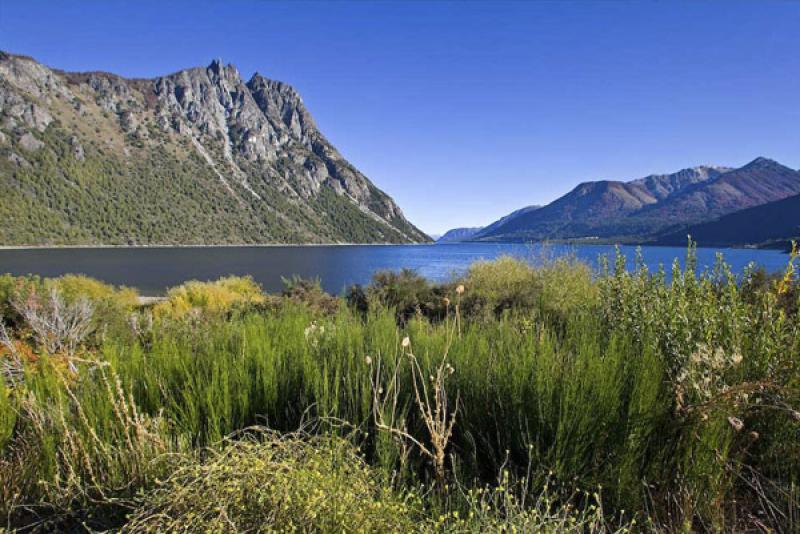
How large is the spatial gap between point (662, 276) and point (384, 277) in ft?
38.9

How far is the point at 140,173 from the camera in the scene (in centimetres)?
12575

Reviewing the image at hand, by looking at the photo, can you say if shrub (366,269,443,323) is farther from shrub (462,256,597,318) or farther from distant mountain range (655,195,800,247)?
distant mountain range (655,195,800,247)

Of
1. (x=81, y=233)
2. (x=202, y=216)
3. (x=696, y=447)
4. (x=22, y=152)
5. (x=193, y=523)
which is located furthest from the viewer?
(x=202, y=216)

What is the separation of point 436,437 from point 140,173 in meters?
146

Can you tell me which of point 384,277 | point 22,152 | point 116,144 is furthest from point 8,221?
point 384,277

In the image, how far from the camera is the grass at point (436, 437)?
5.98 ft

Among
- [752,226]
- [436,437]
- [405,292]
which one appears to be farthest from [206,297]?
[752,226]

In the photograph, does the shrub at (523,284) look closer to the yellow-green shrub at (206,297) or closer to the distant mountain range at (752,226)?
the yellow-green shrub at (206,297)

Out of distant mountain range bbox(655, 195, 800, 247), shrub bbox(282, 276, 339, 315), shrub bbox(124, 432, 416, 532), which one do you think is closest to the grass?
shrub bbox(124, 432, 416, 532)

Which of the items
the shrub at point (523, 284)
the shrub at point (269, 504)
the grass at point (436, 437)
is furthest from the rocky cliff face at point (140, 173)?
the shrub at point (269, 504)

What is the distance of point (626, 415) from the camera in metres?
2.46

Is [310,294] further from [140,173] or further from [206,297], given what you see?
[140,173]

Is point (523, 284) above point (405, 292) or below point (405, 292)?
above

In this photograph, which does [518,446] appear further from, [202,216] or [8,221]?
[202,216]
